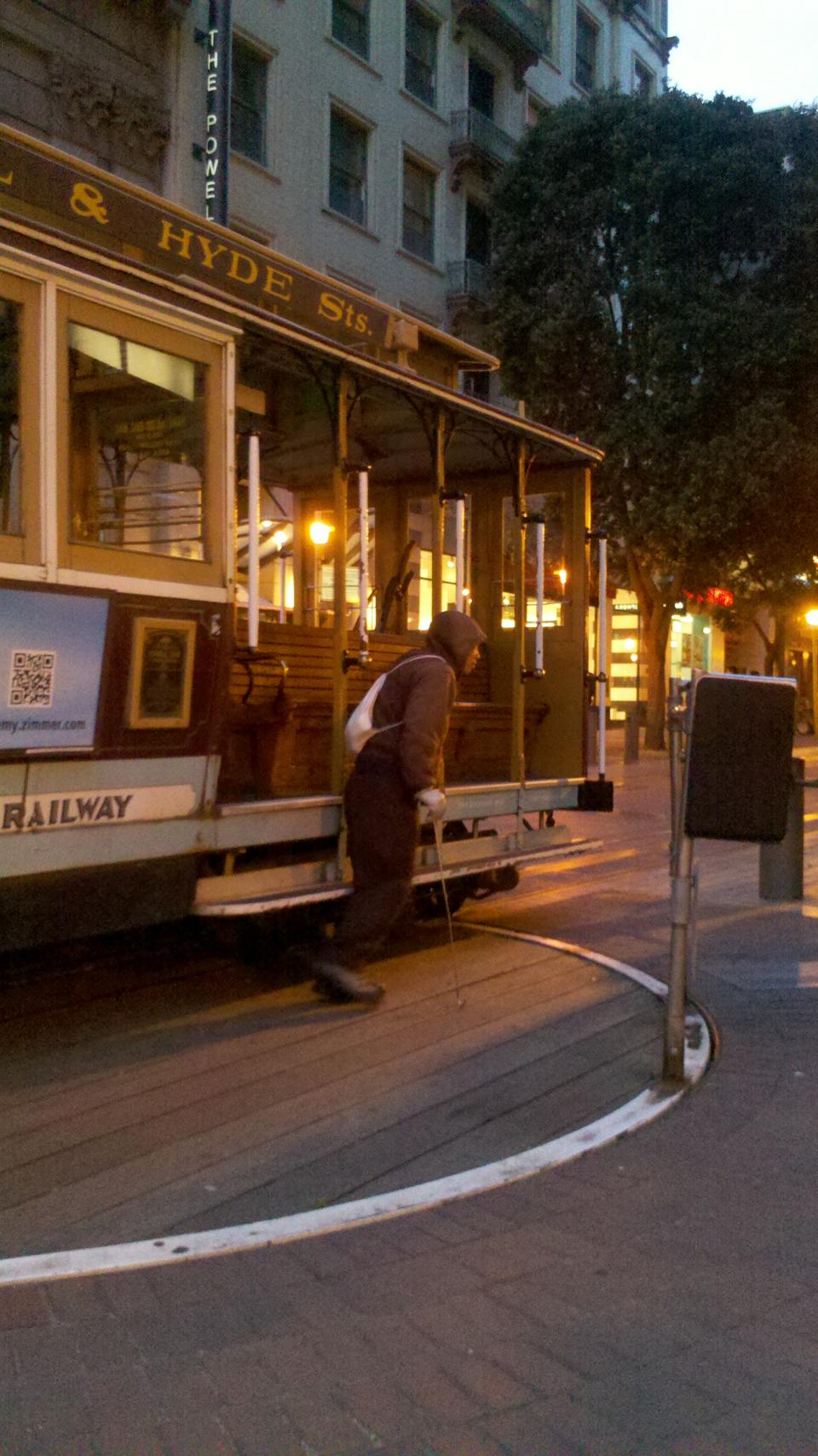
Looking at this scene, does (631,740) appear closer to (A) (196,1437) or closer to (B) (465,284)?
(B) (465,284)

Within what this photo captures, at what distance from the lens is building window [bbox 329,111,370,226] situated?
23875 mm

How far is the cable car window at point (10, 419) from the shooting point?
4.82 meters

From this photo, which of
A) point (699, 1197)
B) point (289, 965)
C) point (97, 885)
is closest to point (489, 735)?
point (289, 965)

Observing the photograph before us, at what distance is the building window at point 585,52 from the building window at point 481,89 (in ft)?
14.4

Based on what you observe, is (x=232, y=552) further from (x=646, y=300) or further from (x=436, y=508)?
(x=646, y=300)

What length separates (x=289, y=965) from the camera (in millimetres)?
6957

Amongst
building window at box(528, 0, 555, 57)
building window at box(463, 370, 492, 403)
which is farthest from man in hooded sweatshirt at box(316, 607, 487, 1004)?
building window at box(528, 0, 555, 57)

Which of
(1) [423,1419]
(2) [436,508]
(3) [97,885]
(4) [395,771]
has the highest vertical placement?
(2) [436,508]

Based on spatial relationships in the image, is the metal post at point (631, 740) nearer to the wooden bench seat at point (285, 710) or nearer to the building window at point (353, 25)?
the building window at point (353, 25)

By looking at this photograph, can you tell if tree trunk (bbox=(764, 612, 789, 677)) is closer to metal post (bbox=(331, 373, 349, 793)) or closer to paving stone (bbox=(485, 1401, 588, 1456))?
metal post (bbox=(331, 373, 349, 793))

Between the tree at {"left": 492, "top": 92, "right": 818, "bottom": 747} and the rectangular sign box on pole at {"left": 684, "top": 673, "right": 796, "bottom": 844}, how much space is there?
17509 millimetres

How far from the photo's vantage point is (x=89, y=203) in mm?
5305

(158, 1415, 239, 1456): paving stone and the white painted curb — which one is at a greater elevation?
the white painted curb

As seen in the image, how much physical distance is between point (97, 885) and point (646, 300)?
63.9 ft
